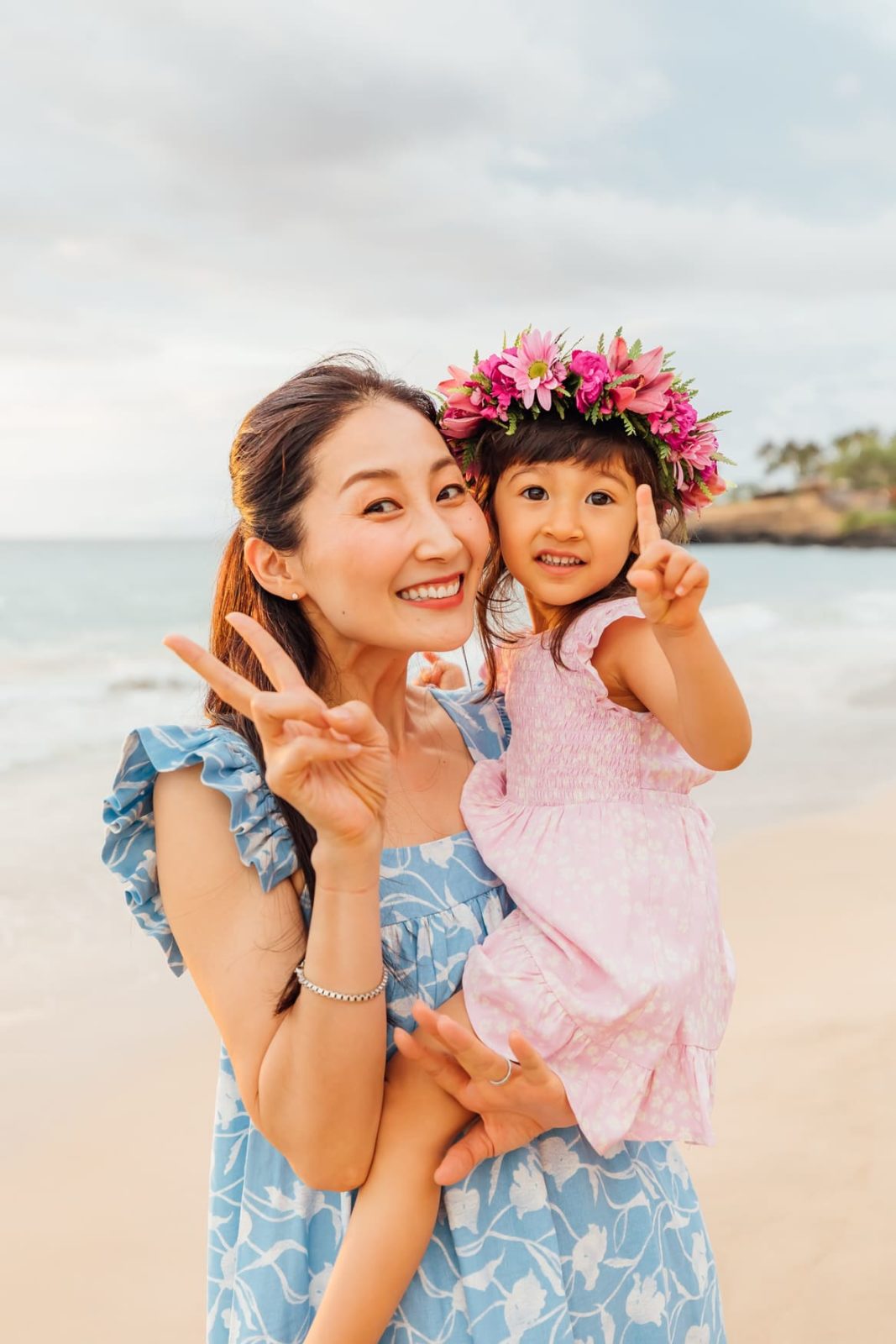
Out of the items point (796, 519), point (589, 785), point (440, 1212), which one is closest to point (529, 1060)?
point (440, 1212)

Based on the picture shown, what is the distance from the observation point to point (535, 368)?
2.24 m

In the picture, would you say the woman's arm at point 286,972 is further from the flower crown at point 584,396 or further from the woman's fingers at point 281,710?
the flower crown at point 584,396

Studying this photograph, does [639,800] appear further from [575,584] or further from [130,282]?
[130,282]

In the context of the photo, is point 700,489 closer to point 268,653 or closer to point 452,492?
point 452,492

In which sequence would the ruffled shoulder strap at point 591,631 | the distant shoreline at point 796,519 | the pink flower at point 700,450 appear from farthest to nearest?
the distant shoreline at point 796,519
the pink flower at point 700,450
the ruffled shoulder strap at point 591,631

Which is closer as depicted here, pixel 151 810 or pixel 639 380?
pixel 151 810

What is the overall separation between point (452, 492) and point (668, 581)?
481 millimetres

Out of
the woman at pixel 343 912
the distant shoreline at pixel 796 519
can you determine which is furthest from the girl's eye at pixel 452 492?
the distant shoreline at pixel 796 519

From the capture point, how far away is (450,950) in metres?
1.85

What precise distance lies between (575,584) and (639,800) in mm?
430

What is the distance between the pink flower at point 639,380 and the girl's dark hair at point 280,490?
386 mm

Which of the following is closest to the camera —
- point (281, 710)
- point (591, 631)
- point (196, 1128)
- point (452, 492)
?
point (281, 710)

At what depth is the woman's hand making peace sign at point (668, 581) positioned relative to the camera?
1.65m

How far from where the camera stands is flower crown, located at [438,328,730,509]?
2.21 metres
